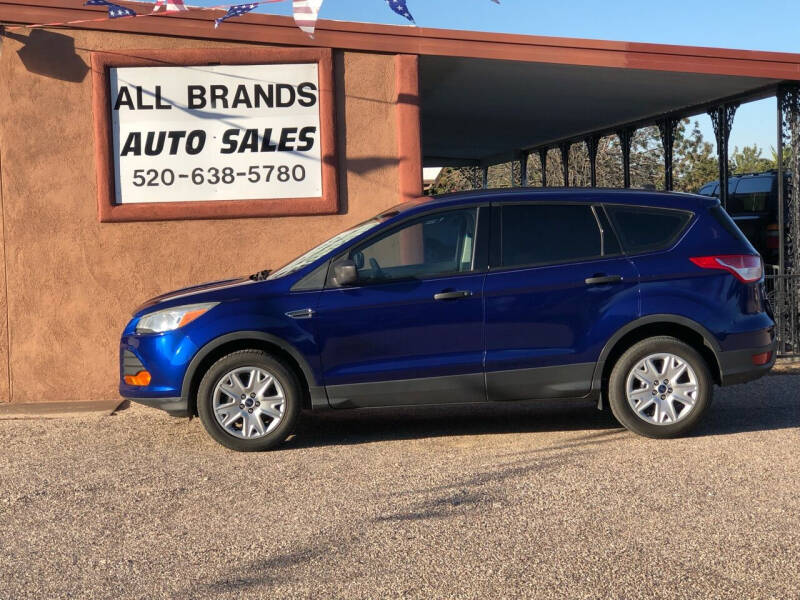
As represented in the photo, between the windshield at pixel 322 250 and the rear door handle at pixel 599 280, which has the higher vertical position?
the windshield at pixel 322 250

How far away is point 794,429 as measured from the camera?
285 inches

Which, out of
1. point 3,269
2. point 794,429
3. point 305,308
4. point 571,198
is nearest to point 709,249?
point 571,198

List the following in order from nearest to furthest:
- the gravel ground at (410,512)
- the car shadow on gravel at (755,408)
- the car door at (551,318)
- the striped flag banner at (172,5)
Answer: the gravel ground at (410,512), the car door at (551,318), the car shadow on gravel at (755,408), the striped flag banner at (172,5)

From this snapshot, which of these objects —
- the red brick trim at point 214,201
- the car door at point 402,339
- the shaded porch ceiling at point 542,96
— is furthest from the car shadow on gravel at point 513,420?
the shaded porch ceiling at point 542,96

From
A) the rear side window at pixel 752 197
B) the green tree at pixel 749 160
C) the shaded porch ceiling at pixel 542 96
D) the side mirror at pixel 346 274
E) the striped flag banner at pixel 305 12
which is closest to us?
the side mirror at pixel 346 274

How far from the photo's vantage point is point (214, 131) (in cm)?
940

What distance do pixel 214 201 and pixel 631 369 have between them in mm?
4546

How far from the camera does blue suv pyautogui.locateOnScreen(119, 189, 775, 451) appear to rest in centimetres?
684

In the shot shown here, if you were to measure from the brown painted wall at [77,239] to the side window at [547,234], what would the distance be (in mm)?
2963

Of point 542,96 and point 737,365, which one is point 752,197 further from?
point 737,365

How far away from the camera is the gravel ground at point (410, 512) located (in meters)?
4.21

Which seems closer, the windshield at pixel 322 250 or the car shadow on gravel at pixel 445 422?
the windshield at pixel 322 250

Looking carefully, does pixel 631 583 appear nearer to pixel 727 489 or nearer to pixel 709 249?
pixel 727 489

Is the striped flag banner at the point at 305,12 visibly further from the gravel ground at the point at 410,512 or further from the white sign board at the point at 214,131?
the gravel ground at the point at 410,512
